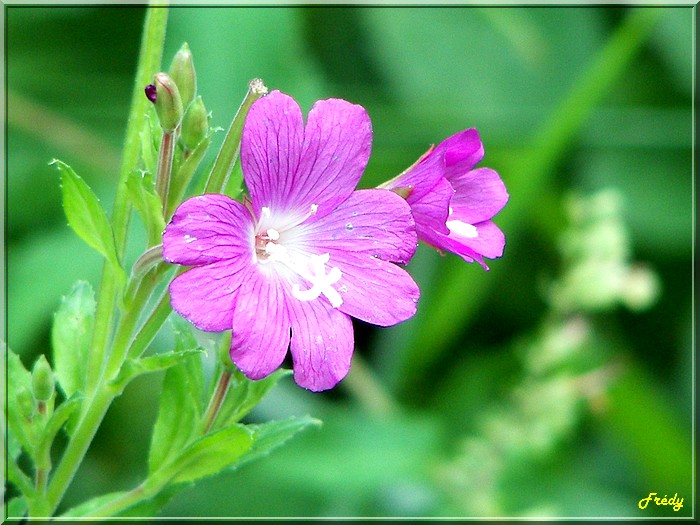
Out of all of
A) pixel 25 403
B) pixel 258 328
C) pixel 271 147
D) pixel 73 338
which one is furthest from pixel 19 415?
pixel 271 147

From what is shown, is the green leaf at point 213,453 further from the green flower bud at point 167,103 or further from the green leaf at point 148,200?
the green flower bud at point 167,103

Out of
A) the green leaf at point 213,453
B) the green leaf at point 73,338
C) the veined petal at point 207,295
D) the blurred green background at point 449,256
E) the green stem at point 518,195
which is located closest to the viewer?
the veined petal at point 207,295

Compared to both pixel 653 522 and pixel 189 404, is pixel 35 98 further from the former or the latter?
pixel 653 522

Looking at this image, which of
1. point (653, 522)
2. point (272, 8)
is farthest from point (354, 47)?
point (653, 522)

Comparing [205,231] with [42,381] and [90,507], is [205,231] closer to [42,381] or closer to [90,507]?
[42,381]

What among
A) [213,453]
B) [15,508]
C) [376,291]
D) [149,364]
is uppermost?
[376,291]

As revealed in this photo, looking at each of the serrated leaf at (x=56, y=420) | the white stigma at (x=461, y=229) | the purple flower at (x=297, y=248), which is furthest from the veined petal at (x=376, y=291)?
the serrated leaf at (x=56, y=420)

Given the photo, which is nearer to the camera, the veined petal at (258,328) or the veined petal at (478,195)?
the veined petal at (258,328)
